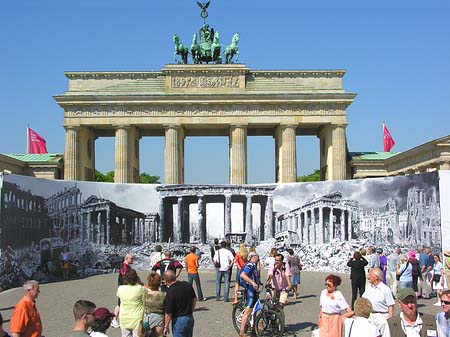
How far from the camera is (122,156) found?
58.9m

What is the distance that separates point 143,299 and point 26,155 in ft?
195

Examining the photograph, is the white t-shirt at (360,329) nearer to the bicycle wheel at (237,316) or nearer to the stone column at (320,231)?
the bicycle wheel at (237,316)

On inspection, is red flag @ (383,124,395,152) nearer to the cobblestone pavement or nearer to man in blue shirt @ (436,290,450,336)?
the cobblestone pavement

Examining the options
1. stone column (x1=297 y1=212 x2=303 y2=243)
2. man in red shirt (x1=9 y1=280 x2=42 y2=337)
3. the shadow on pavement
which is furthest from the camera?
stone column (x1=297 y1=212 x2=303 y2=243)

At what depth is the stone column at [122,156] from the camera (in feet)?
193

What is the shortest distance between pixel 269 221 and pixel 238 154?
28020 millimetres

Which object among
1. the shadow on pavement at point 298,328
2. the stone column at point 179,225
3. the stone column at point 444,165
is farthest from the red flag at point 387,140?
the shadow on pavement at point 298,328

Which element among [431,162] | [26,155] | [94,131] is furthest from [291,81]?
[26,155]

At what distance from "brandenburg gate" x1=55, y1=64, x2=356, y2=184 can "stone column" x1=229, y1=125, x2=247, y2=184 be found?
0.31 ft

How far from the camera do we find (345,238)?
94.6ft

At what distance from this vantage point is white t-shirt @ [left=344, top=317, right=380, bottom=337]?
708cm

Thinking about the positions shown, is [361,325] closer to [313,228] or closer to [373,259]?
[373,259]

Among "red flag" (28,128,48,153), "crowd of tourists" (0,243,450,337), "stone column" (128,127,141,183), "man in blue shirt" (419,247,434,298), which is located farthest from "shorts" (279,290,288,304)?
"red flag" (28,128,48,153)

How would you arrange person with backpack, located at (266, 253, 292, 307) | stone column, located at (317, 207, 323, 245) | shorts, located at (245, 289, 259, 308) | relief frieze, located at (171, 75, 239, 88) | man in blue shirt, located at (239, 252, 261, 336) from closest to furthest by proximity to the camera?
man in blue shirt, located at (239, 252, 261, 336) < shorts, located at (245, 289, 259, 308) < person with backpack, located at (266, 253, 292, 307) < stone column, located at (317, 207, 323, 245) < relief frieze, located at (171, 75, 239, 88)
